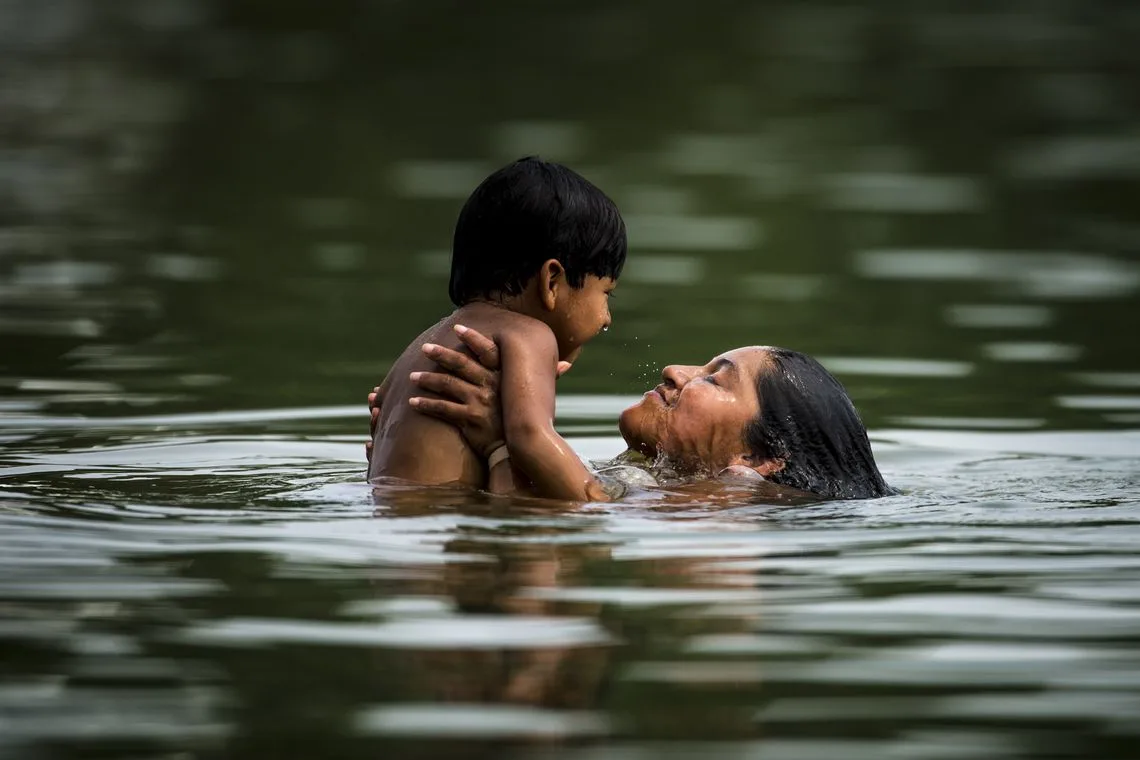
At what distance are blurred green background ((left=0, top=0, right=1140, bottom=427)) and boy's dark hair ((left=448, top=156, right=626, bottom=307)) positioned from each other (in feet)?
10.5

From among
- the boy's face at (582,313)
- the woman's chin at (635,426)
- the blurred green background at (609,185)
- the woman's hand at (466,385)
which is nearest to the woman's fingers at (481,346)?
the woman's hand at (466,385)

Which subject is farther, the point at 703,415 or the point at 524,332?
the point at 703,415

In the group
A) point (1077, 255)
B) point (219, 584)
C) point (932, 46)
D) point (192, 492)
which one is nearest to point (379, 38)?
point (932, 46)

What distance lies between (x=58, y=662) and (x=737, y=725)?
1.61m

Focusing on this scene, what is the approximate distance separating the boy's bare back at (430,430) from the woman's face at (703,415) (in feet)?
2.48

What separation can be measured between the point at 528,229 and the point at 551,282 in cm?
19

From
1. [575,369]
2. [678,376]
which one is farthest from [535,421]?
[575,369]

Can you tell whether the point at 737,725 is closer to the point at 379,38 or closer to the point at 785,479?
the point at 785,479

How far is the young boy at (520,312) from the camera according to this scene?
21.9 ft

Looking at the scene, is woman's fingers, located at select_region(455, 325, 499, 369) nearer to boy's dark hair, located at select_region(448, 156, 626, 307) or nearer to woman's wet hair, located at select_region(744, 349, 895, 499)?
boy's dark hair, located at select_region(448, 156, 626, 307)

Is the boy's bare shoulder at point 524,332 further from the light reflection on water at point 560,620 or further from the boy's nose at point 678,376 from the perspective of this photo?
the boy's nose at point 678,376

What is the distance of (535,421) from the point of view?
6.57m

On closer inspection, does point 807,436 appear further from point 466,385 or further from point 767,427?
point 466,385

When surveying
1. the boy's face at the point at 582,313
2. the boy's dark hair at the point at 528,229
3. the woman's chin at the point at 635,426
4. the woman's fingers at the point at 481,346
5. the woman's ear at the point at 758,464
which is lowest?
the woman's ear at the point at 758,464
